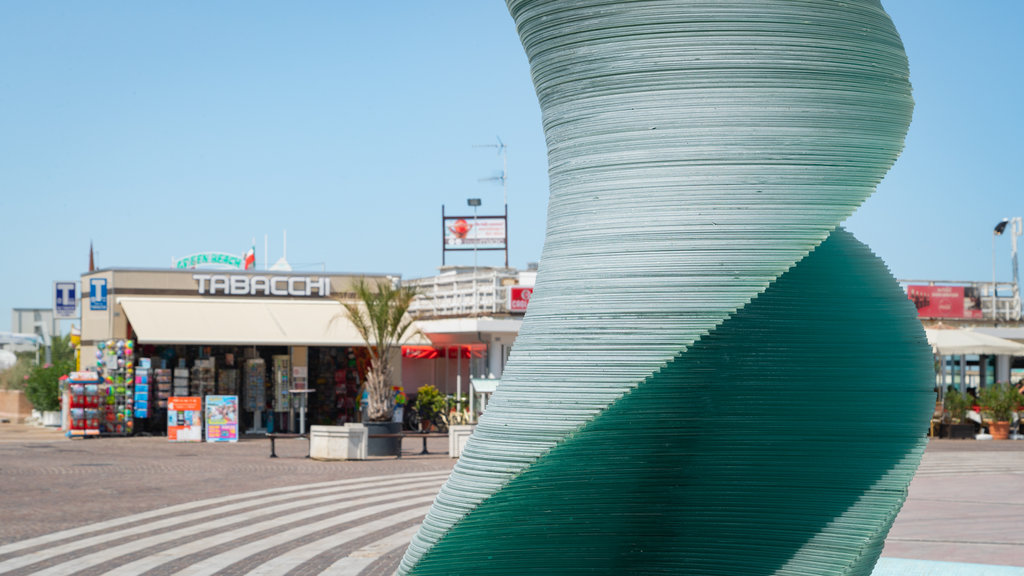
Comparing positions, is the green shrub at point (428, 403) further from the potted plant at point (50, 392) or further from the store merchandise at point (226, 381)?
the potted plant at point (50, 392)

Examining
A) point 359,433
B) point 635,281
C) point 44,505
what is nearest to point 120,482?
point 44,505

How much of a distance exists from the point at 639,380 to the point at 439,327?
2692 centimetres

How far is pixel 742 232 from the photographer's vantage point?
5348 millimetres

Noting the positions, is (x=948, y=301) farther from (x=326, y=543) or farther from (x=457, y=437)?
(x=326, y=543)

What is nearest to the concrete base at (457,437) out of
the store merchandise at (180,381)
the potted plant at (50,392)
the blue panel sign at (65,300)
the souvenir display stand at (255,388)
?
the souvenir display stand at (255,388)

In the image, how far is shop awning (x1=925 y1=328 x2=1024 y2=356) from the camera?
2867cm

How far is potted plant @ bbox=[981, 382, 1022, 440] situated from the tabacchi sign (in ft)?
59.1

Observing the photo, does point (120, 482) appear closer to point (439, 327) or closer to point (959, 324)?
point (439, 327)

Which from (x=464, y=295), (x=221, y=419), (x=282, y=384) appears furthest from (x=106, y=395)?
(x=464, y=295)

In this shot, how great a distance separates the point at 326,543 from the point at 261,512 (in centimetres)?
276

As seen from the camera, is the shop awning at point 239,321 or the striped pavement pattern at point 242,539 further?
the shop awning at point 239,321

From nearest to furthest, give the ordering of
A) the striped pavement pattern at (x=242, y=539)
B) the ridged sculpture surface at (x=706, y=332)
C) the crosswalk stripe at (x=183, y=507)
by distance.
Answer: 1. the ridged sculpture surface at (x=706, y=332)
2. the striped pavement pattern at (x=242, y=539)
3. the crosswalk stripe at (x=183, y=507)

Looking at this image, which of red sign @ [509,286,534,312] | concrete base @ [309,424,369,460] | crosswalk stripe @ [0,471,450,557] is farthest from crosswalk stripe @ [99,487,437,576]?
red sign @ [509,286,534,312]

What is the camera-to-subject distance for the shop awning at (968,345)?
2867 centimetres
